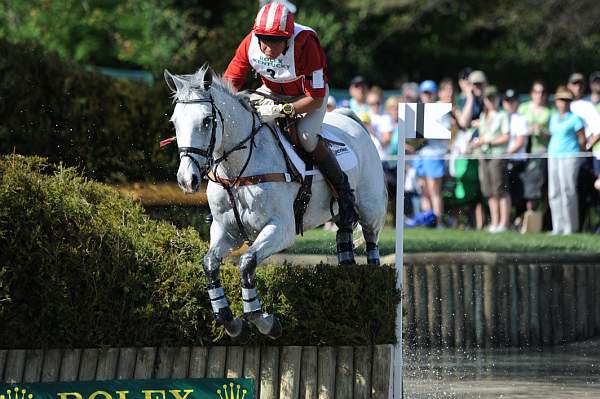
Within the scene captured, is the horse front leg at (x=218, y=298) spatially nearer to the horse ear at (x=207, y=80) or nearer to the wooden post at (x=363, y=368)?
the wooden post at (x=363, y=368)

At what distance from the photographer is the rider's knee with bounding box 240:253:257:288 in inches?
327

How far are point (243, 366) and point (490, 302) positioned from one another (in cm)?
551

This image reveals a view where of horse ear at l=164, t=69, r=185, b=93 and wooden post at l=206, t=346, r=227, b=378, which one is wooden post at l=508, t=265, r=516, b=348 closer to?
wooden post at l=206, t=346, r=227, b=378

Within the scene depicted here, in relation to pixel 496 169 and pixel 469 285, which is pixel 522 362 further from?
pixel 496 169

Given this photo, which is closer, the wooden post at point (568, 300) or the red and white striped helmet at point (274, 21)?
the red and white striped helmet at point (274, 21)

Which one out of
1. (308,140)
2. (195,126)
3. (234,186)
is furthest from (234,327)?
(308,140)

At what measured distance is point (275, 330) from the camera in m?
8.24

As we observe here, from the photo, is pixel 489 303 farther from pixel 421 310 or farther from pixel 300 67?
pixel 300 67

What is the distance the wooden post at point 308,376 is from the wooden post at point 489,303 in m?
5.21

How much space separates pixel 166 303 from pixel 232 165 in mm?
1135

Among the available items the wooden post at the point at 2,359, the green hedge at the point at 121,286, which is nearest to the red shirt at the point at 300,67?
the green hedge at the point at 121,286

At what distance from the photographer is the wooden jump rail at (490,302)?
13336mm

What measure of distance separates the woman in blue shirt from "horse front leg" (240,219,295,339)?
604 centimetres

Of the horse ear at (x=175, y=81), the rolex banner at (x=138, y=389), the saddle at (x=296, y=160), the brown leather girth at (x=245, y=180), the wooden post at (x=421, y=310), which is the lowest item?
the rolex banner at (x=138, y=389)
